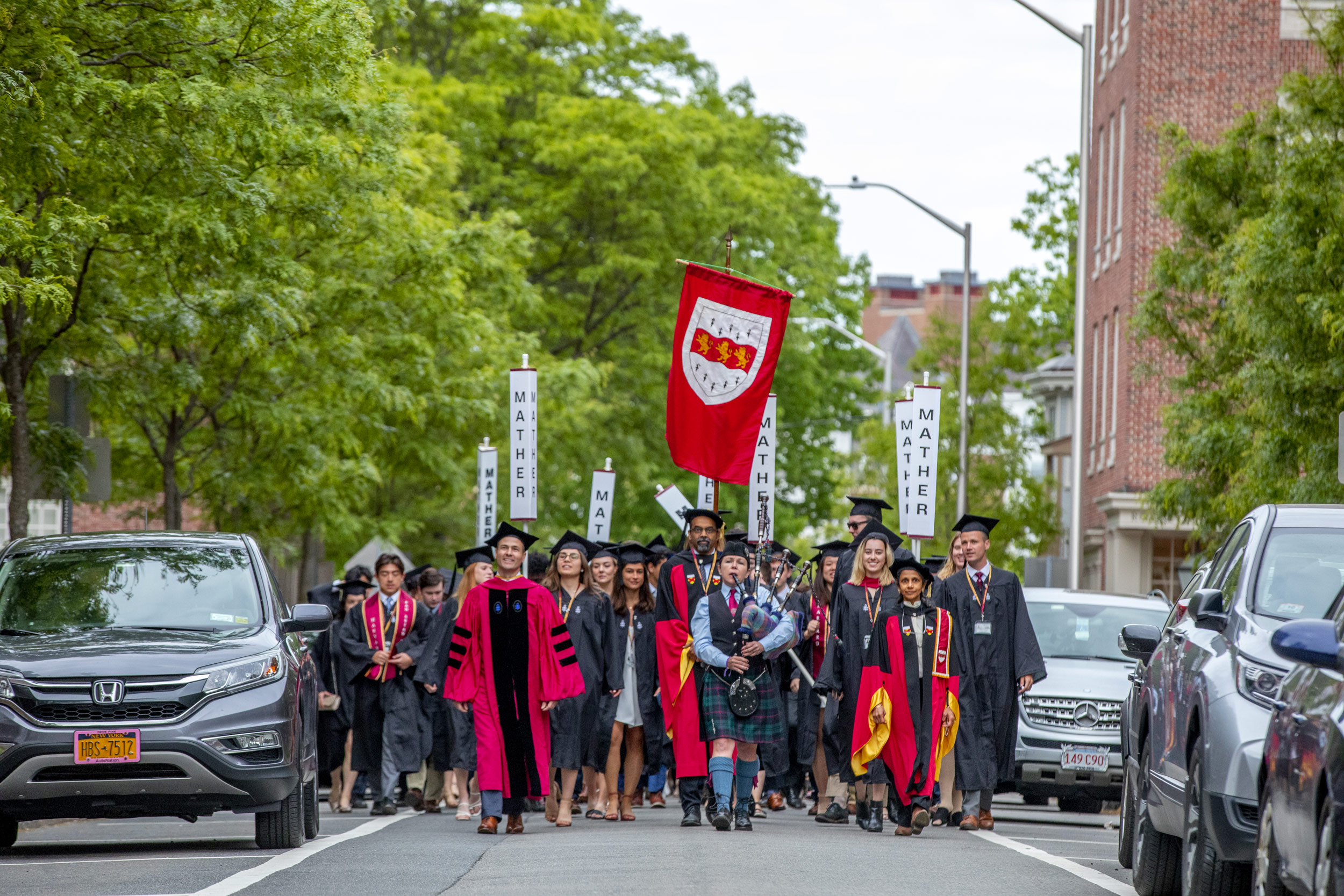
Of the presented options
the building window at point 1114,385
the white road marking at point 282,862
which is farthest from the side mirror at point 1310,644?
the building window at point 1114,385

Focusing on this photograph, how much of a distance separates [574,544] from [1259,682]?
8.73 metres

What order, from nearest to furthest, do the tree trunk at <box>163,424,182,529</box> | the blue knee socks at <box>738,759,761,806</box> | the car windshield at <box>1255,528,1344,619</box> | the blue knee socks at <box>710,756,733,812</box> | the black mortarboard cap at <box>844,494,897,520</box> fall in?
the car windshield at <box>1255,528,1344,619</box>, the blue knee socks at <box>710,756,733,812</box>, the blue knee socks at <box>738,759,761,806</box>, the black mortarboard cap at <box>844,494,897,520</box>, the tree trunk at <box>163,424,182,529</box>

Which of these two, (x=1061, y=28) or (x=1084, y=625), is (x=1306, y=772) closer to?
(x=1084, y=625)

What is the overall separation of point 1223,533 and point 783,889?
57.0ft

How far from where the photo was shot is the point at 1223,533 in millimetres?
26766

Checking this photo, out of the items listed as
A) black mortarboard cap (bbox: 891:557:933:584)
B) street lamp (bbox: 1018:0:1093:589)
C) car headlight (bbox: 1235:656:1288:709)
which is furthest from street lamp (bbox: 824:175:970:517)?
car headlight (bbox: 1235:656:1288:709)

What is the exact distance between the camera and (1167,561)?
143 ft

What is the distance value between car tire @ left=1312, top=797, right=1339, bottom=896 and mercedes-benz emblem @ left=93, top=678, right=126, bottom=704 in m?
7.07

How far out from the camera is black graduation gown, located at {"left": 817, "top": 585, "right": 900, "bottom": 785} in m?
15.9

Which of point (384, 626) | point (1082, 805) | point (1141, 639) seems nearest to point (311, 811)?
point (384, 626)

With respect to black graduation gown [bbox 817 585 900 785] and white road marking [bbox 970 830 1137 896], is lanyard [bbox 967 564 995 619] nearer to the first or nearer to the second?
black graduation gown [bbox 817 585 900 785]

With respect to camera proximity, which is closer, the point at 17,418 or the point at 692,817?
the point at 692,817

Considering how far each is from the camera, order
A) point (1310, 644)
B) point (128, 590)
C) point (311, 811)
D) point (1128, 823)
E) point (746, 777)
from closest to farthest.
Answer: point (1310, 644)
point (1128, 823)
point (128, 590)
point (311, 811)
point (746, 777)

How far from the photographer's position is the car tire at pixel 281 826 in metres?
13.2
